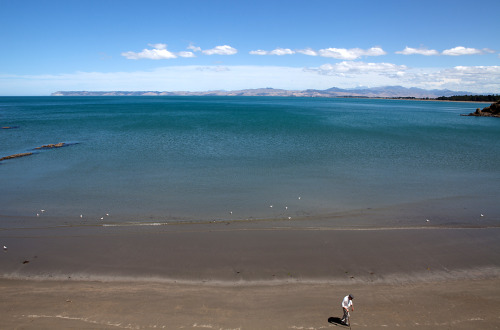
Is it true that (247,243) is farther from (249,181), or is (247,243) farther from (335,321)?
(249,181)

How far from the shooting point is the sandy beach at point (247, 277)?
36.0 feet

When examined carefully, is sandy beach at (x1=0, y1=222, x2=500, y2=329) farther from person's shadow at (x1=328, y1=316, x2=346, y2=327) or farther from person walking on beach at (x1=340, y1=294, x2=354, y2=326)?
person walking on beach at (x1=340, y1=294, x2=354, y2=326)

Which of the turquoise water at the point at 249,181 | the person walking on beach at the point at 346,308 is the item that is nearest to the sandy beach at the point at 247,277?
the person walking on beach at the point at 346,308

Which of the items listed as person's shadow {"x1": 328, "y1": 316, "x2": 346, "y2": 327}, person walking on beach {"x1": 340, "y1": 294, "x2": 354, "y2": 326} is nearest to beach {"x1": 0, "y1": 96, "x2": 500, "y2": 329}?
person's shadow {"x1": 328, "y1": 316, "x2": 346, "y2": 327}

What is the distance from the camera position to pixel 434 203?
22469mm

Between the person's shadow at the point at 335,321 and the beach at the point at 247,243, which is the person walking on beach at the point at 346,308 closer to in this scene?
the person's shadow at the point at 335,321

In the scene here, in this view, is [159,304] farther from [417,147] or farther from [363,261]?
[417,147]

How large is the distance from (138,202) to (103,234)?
482 cm

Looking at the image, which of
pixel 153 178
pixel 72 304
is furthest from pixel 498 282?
pixel 153 178

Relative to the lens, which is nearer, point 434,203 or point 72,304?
point 72,304

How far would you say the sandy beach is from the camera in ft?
36.0

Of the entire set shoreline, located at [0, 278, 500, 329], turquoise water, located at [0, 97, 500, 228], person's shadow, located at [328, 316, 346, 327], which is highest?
turquoise water, located at [0, 97, 500, 228]

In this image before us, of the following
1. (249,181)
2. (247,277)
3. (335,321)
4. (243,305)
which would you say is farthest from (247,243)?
(249,181)

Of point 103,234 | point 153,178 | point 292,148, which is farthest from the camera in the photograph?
point 292,148
